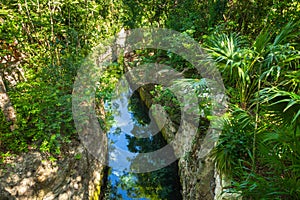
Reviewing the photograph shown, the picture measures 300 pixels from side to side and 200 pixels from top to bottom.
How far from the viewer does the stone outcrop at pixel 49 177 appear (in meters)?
2.63

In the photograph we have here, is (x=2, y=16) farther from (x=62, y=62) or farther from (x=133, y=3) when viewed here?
(x=133, y=3)

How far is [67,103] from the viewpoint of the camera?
3461 mm

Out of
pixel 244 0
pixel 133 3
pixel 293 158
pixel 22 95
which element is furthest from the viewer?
pixel 133 3

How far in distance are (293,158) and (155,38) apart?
4.91m

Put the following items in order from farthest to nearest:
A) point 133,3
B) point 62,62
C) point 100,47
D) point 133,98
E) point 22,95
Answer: point 133,98 → point 133,3 → point 100,47 → point 62,62 → point 22,95

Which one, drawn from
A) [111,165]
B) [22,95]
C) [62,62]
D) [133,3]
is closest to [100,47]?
[62,62]

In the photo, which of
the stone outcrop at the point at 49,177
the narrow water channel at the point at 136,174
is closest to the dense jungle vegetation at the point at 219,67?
the stone outcrop at the point at 49,177

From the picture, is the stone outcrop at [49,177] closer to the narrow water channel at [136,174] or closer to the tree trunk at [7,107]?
the tree trunk at [7,107]

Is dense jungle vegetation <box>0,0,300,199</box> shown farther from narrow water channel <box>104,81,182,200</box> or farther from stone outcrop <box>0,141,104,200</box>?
narrow water channel <box>104,81,182,200</box>

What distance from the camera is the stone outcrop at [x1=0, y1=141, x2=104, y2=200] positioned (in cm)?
263

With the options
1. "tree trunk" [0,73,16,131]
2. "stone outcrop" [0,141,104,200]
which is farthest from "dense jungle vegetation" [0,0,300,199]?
"stone outcrop" [0,141,104,200]

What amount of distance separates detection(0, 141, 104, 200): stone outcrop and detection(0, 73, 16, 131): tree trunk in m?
0.55

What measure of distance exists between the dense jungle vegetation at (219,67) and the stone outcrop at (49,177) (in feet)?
0.47

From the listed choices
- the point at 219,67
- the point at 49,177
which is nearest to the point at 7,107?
the point at 49,177
